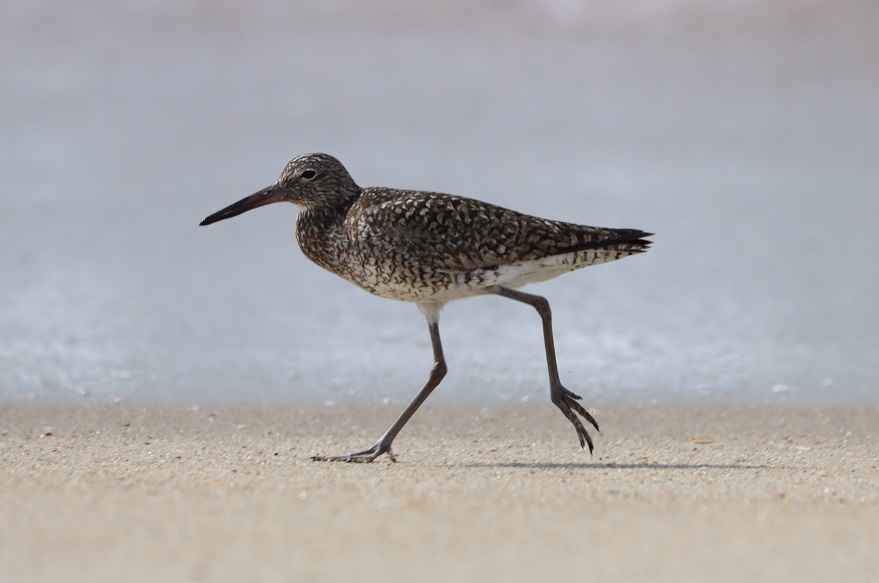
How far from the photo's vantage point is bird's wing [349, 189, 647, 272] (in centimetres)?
638

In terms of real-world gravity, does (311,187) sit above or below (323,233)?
above

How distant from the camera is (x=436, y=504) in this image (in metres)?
4.92

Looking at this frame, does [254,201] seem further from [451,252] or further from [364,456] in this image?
[364,456]

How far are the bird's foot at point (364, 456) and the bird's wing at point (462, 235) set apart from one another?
0.92 metres

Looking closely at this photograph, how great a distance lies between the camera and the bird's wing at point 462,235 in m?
6.38

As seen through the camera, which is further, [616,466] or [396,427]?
[396,427]

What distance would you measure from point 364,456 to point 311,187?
1511mm

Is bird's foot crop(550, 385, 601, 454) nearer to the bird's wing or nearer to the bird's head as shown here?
the bird's wing

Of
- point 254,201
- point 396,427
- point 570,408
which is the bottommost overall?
point 396,427

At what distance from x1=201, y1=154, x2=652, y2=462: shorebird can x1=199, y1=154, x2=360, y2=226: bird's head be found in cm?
20

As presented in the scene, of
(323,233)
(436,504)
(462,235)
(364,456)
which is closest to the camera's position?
(436,504)

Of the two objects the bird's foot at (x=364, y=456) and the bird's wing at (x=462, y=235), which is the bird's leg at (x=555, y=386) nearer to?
the bird's wing at (x=462, y=235)

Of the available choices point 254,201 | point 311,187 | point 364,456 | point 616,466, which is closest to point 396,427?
point 364,456

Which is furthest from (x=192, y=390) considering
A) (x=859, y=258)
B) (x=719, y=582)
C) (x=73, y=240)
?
(x=859, y=258)
